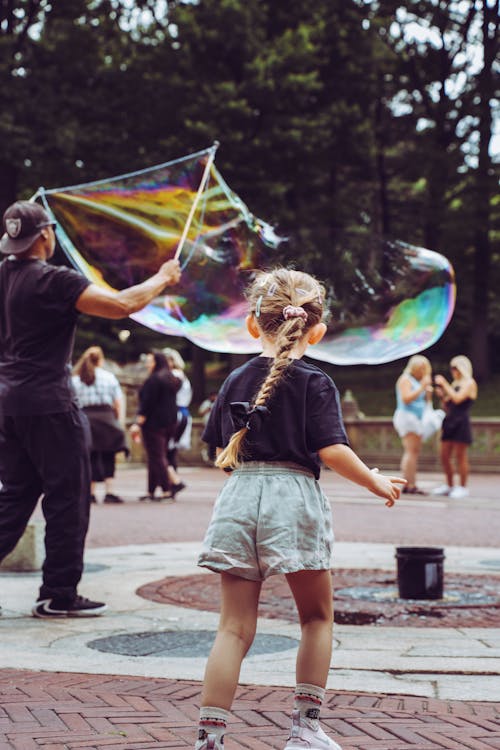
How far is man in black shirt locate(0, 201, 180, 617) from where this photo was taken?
211 inches

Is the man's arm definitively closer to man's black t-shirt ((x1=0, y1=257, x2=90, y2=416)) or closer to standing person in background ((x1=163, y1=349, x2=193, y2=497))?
man's black t-shirt ((x1=0, y1=257, x2=90, y2=416))

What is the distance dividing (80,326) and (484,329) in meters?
13.8

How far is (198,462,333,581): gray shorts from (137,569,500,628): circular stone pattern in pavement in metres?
2.45

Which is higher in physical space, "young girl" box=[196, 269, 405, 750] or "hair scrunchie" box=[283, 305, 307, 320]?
"hair scrunchie" box=[283, 305, 307, 320]

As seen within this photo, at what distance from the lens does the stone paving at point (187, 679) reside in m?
3.46

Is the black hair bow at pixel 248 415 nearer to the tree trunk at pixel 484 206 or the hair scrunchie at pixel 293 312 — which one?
the hair scrunchie at pixel 293 312

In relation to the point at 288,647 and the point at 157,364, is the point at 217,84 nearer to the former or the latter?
the point at 157,364

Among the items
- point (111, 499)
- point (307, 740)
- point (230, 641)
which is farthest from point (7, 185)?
point (307, 740)

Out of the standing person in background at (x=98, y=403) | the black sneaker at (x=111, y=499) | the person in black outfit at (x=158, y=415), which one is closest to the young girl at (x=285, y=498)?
the standing person in background at (x=98, y=403)

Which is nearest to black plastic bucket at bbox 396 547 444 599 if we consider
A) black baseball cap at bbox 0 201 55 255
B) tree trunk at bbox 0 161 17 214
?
black baseball cap at bbox 0 201 55 255

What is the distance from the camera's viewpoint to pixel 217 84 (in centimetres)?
2812

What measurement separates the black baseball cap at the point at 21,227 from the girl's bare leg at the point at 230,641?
2.72 m

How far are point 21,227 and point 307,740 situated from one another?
10.5 feet

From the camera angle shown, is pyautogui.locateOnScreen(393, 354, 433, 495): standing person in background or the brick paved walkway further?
pyautogui.locateOnScreen(393, 354, 433, 495): standing person in background
